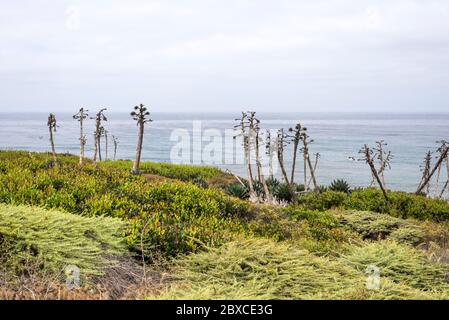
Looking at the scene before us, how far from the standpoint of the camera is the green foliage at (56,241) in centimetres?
582

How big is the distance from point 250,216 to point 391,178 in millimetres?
46757

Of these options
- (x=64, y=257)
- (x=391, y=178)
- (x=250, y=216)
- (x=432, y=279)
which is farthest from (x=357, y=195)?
(x=391, y=178)

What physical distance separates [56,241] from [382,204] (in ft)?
44.6

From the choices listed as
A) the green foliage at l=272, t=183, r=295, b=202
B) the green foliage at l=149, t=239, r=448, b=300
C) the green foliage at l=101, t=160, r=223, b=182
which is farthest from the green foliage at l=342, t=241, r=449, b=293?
the green foliage at l=101, t=160, r=223, b=182

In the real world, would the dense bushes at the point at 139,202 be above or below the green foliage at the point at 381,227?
above

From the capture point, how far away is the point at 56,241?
20.6 feet

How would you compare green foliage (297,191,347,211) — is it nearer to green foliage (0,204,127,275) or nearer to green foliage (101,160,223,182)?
green foliage (101,160,223,182)

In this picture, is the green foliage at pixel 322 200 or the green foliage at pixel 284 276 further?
the green foliage at pixel 322 200

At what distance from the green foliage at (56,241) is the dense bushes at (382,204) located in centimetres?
A: 1112

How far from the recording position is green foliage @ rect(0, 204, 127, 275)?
5.82 meters

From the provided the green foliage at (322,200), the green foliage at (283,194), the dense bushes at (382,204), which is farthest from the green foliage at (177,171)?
the dense bushes at (382,204)

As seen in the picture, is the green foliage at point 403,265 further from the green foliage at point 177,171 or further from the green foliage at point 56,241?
the green foliage at point 177,171

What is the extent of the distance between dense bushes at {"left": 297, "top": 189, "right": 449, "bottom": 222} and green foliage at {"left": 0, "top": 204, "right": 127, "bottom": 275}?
11124 millimetres
